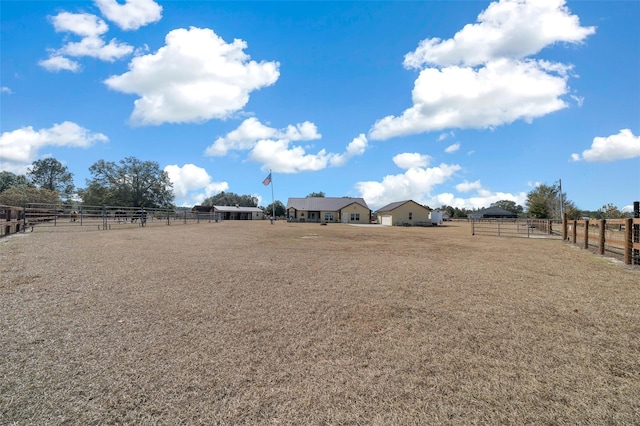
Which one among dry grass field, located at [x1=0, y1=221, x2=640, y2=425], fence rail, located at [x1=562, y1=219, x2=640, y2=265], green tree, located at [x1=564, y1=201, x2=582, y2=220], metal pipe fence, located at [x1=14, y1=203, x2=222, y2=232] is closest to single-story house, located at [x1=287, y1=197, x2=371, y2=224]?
metal pipe fence, located at [x1=14, y1=203, x2=222, y2=232]

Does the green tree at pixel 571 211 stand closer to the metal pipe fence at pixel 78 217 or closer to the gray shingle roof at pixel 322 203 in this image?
the gray shingle roof at pixel 322 203

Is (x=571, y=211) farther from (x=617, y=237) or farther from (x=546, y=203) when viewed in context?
(x=617, y=237)

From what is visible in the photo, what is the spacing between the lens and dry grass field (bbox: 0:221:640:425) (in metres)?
2.36

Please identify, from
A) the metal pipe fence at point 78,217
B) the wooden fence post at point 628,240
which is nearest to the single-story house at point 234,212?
the metal pipe fence at point 78,217

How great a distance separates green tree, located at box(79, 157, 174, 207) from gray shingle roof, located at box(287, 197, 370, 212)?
93.4 ft

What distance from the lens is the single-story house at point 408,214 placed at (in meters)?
49.4

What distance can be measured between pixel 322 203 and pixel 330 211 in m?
2.83

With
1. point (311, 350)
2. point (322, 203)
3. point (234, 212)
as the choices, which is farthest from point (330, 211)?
point (311, 350)

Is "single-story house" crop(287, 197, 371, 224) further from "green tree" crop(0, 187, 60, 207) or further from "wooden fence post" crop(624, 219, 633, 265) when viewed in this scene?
"wooden fence post" crop(624, 219, 633, 265)

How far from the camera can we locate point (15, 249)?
8656 millimetres

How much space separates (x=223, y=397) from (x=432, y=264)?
6.97 m

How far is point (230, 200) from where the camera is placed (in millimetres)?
104062

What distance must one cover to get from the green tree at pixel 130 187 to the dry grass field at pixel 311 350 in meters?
65.9

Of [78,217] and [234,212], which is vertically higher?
[234,212]
